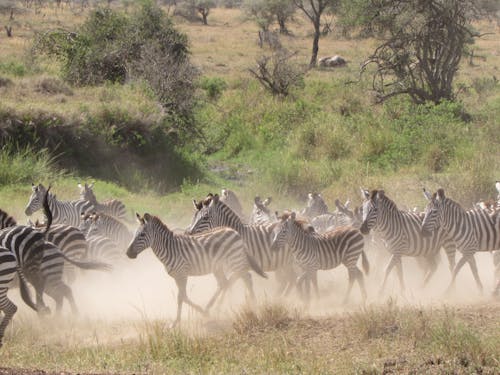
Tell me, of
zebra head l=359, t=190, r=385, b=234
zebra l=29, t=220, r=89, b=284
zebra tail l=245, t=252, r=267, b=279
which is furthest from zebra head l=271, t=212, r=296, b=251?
zebra l=29, t=220, r=89, b=284

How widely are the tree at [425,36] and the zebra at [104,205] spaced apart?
13.8 meters

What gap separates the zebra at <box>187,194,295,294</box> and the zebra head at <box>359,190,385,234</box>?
3.86 ft

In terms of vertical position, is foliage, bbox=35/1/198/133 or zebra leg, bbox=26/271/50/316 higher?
foliage, bbox=35/1/198/133

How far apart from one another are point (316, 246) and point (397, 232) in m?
1.41

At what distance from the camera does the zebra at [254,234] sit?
10820 mm

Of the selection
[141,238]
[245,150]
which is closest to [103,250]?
[141,238]

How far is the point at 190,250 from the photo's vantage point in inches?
392

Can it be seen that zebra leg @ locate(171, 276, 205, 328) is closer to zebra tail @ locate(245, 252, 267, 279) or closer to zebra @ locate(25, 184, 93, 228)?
zebra tail @ locate(245, 252, 267, 279)

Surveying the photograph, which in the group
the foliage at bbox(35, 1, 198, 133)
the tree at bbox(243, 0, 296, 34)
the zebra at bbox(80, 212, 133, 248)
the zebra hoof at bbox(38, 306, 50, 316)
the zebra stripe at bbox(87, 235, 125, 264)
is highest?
the tree at bbox(243, 0, 296, 34)

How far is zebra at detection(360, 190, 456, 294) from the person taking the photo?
36.3 feet

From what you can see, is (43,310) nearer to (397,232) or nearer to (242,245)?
(242,245)

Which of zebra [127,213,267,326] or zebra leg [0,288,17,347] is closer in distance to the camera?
zebra leg [0,288,17,347]

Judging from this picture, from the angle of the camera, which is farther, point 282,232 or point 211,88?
point 211,88

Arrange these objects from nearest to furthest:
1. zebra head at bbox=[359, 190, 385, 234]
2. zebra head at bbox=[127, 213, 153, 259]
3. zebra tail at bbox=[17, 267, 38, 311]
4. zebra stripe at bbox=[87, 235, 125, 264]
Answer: zebra tail at bbox=[17, 267, 38, 311] < zebra head at bbox=[127, 213, 153, 259] < zebra head at bbox=[359, 190, 385, 234] < zebra stripe at bbox=[87, 235, 125, 264]
